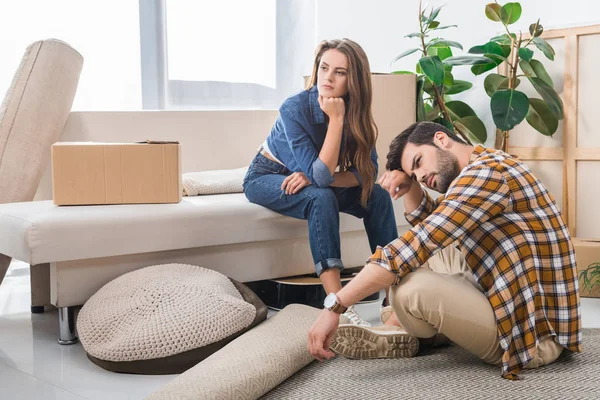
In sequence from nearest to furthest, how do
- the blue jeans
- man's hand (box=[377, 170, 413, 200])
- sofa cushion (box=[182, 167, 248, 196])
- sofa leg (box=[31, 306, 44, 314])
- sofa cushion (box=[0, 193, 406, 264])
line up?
man's hand (box=[377, 170, 413, 200]) < sofa cushion (box=[0, 193, 406, 264]) < the blue jeans < sofa leg (box=[31, 306, 44, 314]) < sofa cushion (box=[182, 167, 248, 196])

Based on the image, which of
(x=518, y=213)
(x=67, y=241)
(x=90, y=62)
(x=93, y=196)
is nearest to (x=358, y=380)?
(x=518, y=213)

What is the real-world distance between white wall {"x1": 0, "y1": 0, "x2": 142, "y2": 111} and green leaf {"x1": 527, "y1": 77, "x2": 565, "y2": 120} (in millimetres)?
2123

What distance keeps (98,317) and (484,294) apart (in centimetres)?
112

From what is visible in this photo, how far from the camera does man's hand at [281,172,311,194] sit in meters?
2.48

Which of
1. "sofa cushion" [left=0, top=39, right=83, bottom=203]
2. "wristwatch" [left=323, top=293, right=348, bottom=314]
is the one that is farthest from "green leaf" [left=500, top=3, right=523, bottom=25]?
"wristwatch" [left=323, top=293, right=348, bottom=314]

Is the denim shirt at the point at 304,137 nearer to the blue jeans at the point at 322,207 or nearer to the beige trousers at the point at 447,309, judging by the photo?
the blue jeans at the point at 322,207

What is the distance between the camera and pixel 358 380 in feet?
5.80

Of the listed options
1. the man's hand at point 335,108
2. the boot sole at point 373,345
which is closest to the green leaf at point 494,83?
the man's hand at point 335,108

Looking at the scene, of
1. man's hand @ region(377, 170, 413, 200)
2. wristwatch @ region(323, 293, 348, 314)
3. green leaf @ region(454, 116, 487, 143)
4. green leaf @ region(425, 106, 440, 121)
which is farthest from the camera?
green leaf @ region(454, 116, 487, 143)

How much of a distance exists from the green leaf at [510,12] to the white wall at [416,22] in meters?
0.21

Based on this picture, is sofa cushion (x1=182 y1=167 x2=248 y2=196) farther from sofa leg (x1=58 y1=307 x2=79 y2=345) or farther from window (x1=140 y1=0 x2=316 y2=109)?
window (x1=140 y1=0 x2=316 y2=109)

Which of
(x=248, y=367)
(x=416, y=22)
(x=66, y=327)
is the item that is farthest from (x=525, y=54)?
(x=66, y=327)

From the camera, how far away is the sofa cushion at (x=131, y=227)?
2.18 metres

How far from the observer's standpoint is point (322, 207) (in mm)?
2416
